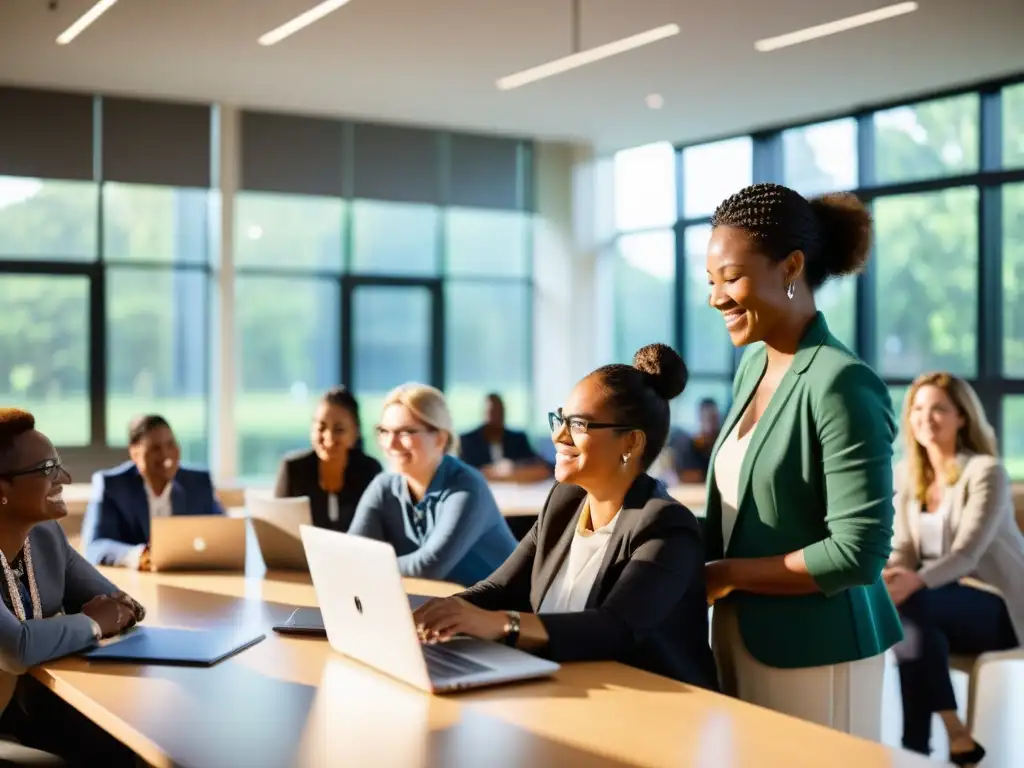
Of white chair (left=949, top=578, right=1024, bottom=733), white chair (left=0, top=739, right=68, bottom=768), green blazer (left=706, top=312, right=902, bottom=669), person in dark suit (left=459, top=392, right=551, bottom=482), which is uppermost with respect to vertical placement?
green blazer (left=706, top=312, right=902, bottom=669)

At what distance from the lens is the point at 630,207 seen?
Result: 1184 centimetres

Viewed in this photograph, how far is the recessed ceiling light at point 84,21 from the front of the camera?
275 inches

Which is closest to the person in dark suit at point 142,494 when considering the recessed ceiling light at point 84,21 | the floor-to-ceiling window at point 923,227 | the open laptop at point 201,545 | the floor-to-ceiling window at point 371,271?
the open laptop at point 201,545

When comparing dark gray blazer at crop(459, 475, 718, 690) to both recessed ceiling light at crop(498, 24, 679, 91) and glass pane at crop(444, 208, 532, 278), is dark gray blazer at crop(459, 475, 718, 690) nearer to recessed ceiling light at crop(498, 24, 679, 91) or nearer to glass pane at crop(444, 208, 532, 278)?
recessed ceiling light at crop(498, 24, 679, 91)

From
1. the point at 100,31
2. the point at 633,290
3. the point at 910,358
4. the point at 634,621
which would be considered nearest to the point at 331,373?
the point at 633,290

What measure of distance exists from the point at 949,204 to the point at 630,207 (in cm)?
342

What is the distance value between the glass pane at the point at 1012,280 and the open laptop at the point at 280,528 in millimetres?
6387

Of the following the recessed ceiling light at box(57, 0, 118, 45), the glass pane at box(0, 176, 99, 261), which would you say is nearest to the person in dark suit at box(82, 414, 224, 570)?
the recessed ceiling light at box(57, 0, 118, 45)

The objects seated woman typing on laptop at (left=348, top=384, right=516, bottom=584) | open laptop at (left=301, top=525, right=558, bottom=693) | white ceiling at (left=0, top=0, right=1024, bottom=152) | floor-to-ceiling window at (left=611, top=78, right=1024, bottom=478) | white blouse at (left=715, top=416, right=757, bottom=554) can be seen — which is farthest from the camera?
floor-to-ceiling window at (left=611, top=78, right=1024, bottom=478)

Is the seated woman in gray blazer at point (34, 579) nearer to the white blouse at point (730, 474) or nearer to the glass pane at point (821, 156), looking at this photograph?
the white blouse at point (730, 474)

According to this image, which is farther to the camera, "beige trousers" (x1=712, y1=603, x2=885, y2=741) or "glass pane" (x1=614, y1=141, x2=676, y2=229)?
"glass pane" (x1=614, y1=141, x2=676, y2=229)

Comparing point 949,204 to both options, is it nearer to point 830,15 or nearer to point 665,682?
point 830,15

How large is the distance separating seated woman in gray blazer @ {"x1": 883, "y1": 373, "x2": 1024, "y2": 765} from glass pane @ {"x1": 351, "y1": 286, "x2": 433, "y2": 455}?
6806mm

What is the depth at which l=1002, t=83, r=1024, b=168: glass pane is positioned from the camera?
8.72 meters
